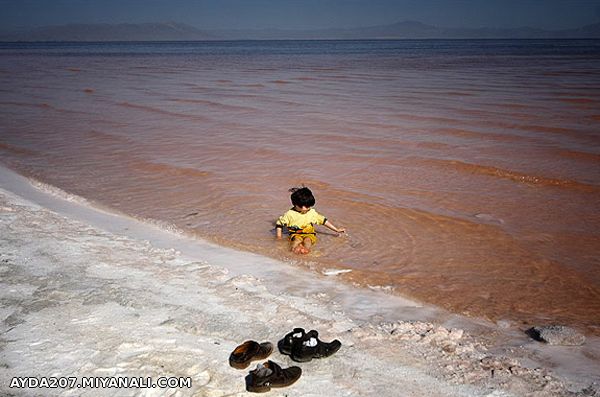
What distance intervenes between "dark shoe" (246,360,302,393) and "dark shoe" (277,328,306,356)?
0.16m

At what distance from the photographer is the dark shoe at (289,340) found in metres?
2.54

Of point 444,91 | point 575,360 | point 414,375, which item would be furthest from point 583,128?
point 414,375

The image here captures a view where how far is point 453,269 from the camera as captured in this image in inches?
159

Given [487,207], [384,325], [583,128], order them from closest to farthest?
[384,325], [487,207], [583,128]

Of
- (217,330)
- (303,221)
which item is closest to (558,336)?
(217,330)

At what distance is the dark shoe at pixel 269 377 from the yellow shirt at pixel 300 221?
7.29 ft

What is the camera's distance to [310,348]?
249cm

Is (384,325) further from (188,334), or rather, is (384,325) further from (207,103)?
(207,103)

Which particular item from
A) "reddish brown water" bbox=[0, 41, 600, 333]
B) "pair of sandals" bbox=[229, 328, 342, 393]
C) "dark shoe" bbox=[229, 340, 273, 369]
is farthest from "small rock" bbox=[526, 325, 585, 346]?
"dark shoe" bbox=[229, 340, 273, 369]

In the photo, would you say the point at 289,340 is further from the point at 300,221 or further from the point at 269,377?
the point at 300,221

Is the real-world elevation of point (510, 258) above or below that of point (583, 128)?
below

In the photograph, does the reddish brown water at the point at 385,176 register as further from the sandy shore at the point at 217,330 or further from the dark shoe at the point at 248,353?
the dark shoe at the point at 248,353

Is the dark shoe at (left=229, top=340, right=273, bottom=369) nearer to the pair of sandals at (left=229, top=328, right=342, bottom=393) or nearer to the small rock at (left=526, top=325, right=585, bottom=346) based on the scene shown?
the pair of sandals at (left=229, top=328, right=342, bottom=393)

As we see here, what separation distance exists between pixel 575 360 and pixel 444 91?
1284 cm
